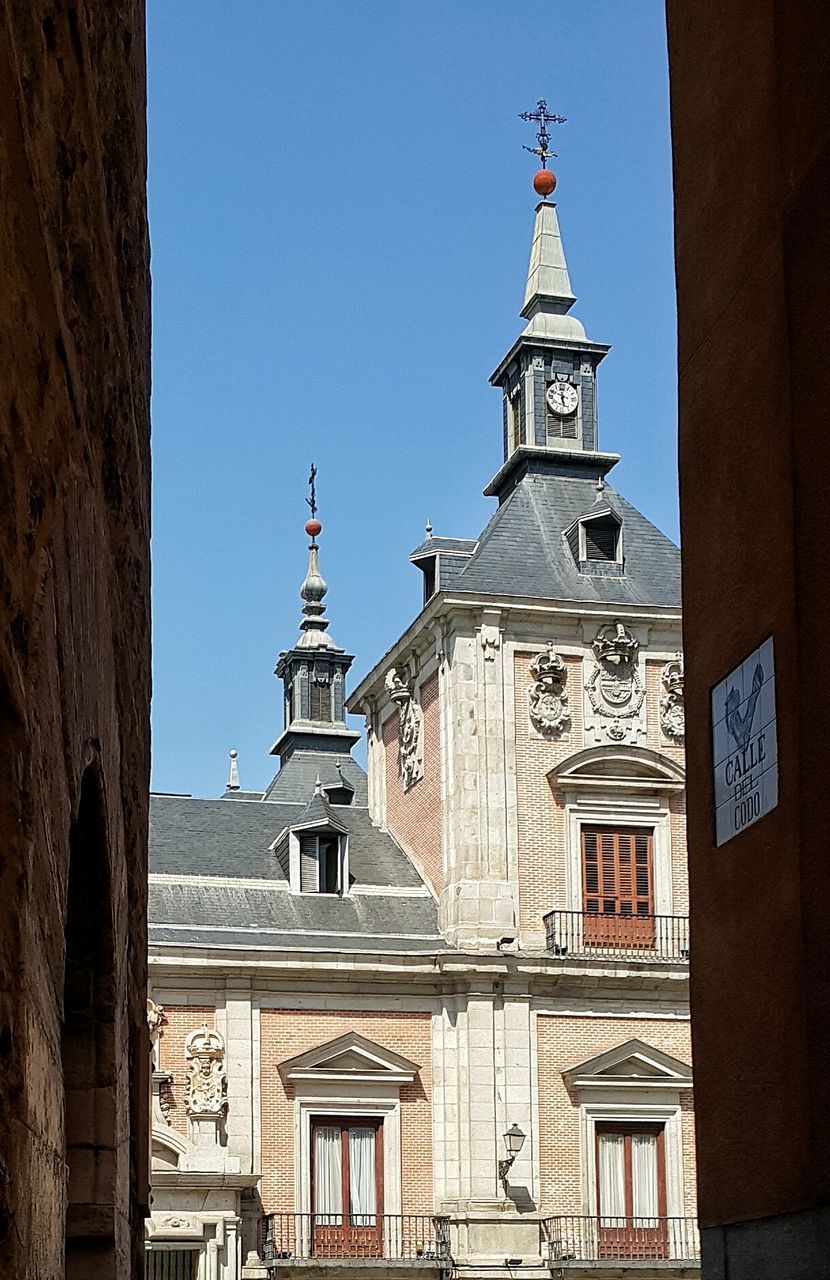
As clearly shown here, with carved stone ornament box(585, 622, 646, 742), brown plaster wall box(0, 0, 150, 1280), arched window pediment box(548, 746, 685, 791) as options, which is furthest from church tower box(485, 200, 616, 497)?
brown plaster wall box(0, 0, 150, 1280)

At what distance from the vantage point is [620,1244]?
30.4 m

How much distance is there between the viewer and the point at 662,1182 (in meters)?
31.0

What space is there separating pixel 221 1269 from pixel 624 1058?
23.5 feet

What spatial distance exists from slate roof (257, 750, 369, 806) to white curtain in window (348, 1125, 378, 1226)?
1896 centimetres

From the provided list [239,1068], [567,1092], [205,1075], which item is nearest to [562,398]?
[567,1092]

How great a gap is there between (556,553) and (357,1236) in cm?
1230

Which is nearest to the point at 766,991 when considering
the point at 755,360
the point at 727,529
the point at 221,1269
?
the point at 727,529

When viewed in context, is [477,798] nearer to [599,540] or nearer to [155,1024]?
[599,540]

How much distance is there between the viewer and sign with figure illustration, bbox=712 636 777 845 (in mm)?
7598

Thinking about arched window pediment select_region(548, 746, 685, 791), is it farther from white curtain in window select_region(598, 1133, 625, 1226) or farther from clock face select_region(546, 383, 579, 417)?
clock face select_region(546, 383, 579, 417)

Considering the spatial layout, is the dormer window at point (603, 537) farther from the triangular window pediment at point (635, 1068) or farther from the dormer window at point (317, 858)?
the triangular window pediment at point (635, 1068)

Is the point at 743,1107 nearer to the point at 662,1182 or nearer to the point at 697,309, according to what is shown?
the point at 697,309

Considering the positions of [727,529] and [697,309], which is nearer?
[727,529]

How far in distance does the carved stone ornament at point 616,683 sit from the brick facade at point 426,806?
2.76 m
